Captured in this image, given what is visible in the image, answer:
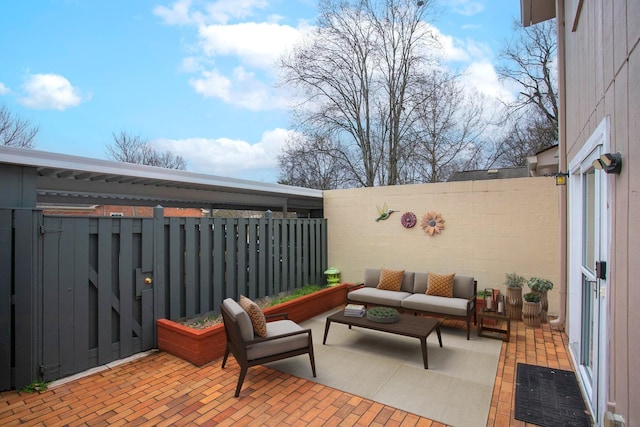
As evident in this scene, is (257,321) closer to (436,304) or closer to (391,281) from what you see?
(436,304)

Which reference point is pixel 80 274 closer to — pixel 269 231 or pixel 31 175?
pixel 31 175

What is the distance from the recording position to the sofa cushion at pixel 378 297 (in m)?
5.55

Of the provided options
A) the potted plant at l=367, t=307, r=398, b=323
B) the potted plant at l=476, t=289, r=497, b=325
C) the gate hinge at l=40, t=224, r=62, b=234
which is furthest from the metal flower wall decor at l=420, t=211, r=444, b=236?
the gate hinge at l=40, t=224, r=62, b=234

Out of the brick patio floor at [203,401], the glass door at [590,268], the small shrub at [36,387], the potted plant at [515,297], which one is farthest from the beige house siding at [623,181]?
the small shrub at [36,387]

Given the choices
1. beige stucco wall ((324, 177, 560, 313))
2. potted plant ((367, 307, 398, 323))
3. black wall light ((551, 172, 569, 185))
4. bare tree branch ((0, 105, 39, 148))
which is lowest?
potted plant ((367, 307, 398, 323))

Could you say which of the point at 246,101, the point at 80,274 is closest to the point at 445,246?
the point at 80,274

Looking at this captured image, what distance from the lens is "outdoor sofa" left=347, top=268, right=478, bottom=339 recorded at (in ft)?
16.5

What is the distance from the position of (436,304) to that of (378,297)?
1.01 metres

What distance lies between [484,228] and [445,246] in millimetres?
812

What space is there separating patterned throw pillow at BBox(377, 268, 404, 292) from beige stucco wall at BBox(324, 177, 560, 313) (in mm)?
923

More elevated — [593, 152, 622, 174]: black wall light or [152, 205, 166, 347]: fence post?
[593, 152, 622, 174]: black wall light

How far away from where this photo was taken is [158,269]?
4535mm

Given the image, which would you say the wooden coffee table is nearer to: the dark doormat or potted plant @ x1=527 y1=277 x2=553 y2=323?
the dark doormat

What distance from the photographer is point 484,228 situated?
20.1ft
